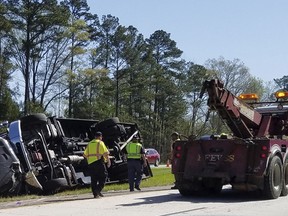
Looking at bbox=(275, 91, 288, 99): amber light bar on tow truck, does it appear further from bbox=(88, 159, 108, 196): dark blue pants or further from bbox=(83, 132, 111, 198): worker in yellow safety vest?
bbox=(88, 159, 108, 196): dark blue pants

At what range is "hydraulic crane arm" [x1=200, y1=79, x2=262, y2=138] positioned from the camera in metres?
13.7

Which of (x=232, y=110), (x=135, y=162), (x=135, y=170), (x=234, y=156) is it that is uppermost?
(x=232, y=110)

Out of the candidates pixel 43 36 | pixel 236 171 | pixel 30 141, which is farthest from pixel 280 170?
pixel 43 36

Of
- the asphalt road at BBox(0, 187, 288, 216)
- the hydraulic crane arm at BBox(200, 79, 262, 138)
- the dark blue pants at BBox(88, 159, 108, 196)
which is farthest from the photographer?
the dark blue pants at BBox(88, 159, 108, 196)

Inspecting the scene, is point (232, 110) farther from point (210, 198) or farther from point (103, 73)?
point (103, 73)

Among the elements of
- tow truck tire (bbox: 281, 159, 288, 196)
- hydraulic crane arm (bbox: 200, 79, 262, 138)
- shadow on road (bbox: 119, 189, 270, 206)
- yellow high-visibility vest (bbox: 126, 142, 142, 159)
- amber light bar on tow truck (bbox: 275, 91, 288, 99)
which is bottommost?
shadow on road (bbox: 119, 189, 270, 206)

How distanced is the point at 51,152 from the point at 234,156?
17.5 feet

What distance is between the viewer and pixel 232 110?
→ 14203 mm

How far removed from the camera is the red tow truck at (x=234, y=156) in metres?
13.6

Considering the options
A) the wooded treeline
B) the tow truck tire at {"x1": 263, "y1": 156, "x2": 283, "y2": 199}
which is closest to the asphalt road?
the tow truck tire at {"x1": 263, "y1": 156, "x2": 283, "y2": 199}

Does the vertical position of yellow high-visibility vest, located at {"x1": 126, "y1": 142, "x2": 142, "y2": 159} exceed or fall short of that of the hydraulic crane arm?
it falls short

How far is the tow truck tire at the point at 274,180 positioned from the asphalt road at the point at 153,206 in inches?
7.6

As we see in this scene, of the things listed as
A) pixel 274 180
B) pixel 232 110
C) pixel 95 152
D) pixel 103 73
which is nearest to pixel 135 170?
pixel 95 152

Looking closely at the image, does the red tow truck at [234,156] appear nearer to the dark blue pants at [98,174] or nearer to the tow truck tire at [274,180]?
the tow truck tire at [274,180]
